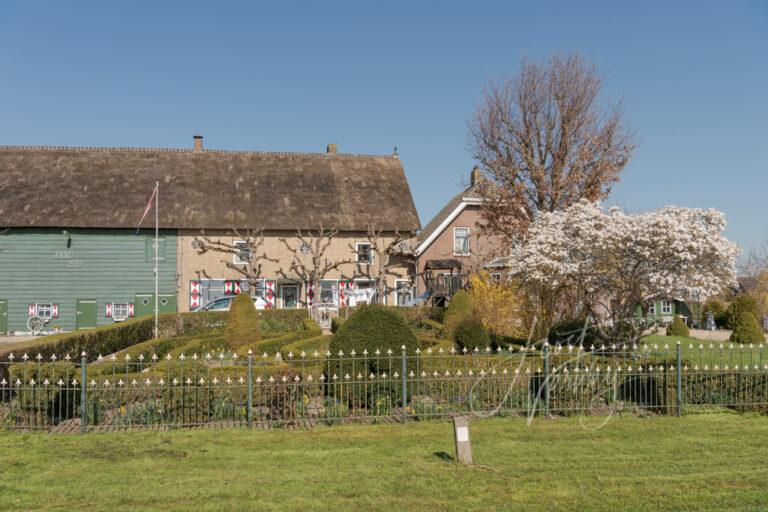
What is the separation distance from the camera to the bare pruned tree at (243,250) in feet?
96.5

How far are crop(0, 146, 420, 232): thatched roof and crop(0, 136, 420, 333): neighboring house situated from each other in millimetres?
61

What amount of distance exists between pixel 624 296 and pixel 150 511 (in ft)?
38.3

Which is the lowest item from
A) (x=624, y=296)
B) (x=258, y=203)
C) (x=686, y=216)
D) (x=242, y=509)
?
(x=242, y=509)

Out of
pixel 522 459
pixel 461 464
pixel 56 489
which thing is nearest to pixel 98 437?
pixel 56 489

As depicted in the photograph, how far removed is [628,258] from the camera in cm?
1422

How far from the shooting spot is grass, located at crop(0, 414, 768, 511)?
6.49 meters

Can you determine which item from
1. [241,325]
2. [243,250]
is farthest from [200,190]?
[241,325]

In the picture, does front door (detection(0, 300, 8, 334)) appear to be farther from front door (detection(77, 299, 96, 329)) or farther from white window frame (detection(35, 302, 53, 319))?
front door (detection(77, 299, 96, 329))

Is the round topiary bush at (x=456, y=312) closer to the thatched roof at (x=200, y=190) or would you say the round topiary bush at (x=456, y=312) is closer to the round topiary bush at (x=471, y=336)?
the round topiary bush at (x=471, y=336)

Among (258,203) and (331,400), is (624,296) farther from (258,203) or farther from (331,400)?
(258,203)

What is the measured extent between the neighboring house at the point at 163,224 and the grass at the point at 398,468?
20582 millimetres

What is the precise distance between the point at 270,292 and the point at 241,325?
14.1 metres

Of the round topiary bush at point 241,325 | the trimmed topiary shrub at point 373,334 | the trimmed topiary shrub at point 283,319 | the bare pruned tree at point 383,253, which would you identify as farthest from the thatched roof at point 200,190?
the trimmed topiary shrub at point 373,334

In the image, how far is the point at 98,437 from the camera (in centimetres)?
926
